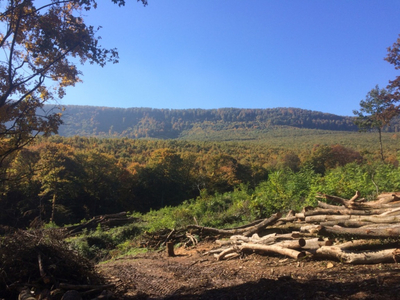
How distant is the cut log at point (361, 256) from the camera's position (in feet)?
14.1

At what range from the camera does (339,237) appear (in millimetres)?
5180

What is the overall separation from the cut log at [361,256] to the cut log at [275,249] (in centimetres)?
50

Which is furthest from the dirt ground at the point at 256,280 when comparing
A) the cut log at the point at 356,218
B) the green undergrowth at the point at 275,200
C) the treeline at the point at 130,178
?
the treeline at the point at 130,178

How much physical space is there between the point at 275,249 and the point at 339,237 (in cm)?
130

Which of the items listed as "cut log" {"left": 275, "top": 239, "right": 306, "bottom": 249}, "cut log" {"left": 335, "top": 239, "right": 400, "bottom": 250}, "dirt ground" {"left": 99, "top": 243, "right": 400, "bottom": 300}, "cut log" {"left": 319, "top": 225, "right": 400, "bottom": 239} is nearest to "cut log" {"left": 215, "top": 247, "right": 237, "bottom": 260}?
"dirt ground" {"left": 99, "top": 243, "right": 400, "bottom": 300}

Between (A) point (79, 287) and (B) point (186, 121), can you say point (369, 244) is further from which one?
(B) point (186, 121)

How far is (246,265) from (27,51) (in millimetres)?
7057

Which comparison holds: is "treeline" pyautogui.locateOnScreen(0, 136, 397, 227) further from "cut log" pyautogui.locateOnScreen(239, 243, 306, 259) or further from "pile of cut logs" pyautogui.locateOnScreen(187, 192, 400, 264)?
"cut log" pyautogui.locateOnScreen(239, 243, 306, 259)

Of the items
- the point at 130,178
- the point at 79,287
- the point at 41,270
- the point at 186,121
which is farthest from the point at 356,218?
the point at 186,121

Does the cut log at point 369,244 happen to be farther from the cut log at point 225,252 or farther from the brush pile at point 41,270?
the brush pile at point 41,270

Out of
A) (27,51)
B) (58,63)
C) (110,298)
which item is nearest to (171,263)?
(110,298)

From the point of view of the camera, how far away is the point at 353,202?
6.84 metres

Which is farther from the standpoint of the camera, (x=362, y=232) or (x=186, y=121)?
(x=186, y=121)

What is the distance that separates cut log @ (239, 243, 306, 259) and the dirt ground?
A: 0.46 feet
